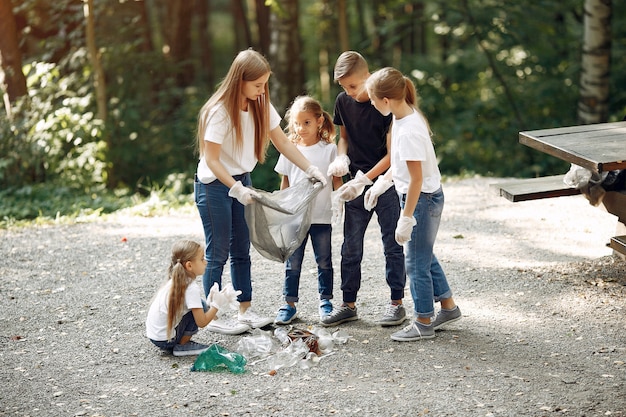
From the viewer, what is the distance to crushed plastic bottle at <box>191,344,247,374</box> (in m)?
4.14

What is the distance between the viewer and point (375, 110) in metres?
4.42

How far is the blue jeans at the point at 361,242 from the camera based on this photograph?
4484 mm

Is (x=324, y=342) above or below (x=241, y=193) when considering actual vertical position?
below

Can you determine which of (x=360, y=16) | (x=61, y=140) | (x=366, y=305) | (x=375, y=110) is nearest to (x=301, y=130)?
(x=375, y=110)

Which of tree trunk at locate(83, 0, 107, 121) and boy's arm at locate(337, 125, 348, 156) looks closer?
boy's arm at locate(337, 125, 348, 156)

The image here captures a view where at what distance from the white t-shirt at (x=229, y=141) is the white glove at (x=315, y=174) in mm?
333

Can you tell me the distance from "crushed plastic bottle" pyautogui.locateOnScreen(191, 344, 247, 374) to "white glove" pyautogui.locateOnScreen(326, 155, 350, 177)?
118 cm

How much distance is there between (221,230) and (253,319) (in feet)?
2.16

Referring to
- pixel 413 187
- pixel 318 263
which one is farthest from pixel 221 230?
pixel 413 187

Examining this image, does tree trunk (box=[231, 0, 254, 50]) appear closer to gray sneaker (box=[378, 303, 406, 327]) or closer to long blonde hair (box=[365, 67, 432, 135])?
gray sneaker (box=[378, 303, 406, 327])

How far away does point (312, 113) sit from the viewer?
453cm

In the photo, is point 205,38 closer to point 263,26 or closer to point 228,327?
point 263,26

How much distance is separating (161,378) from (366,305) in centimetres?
161

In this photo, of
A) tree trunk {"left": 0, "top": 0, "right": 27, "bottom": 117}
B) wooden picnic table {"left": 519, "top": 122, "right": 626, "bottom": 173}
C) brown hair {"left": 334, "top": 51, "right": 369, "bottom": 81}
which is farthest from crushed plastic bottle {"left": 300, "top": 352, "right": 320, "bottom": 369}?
tree trunk {"left": 0, "top": 0, "right": 27, "bottom": 117}
